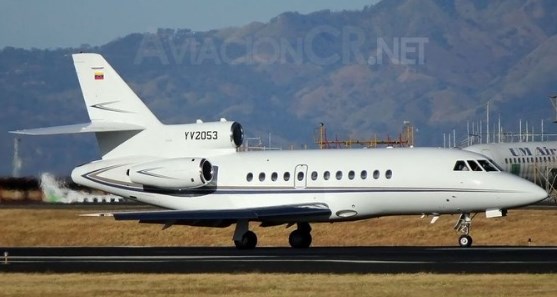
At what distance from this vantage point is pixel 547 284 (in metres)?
31.8

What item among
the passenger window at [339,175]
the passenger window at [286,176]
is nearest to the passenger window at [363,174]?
the passenger window at [339,175]

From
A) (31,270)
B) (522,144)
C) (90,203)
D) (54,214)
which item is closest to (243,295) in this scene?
(31,270)

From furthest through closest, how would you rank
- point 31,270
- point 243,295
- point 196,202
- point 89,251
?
1. point 196,202
2. point 89,251
3. point 31,270
4. point 243,295

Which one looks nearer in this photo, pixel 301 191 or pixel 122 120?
pixel 301 191

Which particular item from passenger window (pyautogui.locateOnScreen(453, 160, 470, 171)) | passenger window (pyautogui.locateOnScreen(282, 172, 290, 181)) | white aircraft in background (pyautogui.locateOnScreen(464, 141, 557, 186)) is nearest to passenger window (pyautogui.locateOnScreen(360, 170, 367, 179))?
passenger window (pyautogui.locateOnScreen(282, 172, 290, 181))

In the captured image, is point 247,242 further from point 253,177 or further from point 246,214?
point 253,177

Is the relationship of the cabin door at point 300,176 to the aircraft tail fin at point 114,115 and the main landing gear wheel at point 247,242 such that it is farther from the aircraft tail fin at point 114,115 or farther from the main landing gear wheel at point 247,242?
the aircraft tail fin at point 114,115

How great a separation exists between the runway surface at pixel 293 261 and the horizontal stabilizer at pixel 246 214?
109 cm

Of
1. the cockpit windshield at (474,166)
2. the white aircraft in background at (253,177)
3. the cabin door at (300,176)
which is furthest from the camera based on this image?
the cabin door at (300,176)

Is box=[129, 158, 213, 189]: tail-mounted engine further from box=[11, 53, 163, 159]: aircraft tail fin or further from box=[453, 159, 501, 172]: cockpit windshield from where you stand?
box=[453, 159, 501, 172]: cockpit windshield

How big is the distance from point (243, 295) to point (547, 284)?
6341mm

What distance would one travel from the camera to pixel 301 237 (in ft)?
168

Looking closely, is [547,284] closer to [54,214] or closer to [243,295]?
[243,295]

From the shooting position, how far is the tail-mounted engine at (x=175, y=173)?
170 feet
